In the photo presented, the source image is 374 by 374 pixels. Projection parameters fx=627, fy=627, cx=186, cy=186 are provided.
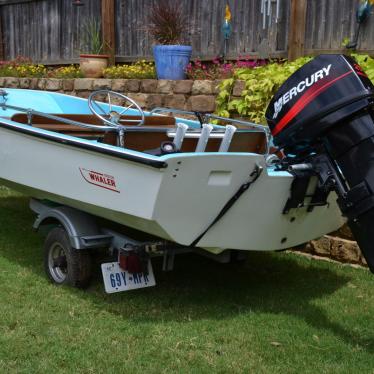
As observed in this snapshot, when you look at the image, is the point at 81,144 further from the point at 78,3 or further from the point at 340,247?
the point at 78,3

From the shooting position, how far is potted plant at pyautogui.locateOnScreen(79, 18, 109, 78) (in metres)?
9.89

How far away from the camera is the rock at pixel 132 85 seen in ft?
29.0

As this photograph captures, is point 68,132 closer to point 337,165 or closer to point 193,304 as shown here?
point 193,304

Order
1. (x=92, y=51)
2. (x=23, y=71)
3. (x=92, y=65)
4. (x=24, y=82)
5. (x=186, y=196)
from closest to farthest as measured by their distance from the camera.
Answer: (x=186, y=196) → (x=92, y=65) → (x=92, y=51) → (x=24, y=82) → (x=23, y=71)

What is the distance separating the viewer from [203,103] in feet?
26.0

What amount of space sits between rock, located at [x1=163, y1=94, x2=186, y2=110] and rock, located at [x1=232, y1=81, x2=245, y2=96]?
39.0 inches

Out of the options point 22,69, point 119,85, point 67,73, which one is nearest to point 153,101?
point 119,85

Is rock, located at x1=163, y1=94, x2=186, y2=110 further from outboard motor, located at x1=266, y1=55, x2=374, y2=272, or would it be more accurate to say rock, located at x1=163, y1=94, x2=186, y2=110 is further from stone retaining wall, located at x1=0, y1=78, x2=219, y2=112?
outboard motor, located at x1=266, y1=55, x2=374, y2=272

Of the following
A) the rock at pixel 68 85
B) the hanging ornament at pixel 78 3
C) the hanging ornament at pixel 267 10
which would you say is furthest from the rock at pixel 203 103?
the hanging ornament at pixel 78 3

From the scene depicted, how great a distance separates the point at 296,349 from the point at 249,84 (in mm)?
3815

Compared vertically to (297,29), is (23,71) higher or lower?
lower

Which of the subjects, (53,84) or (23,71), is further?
(23,71)

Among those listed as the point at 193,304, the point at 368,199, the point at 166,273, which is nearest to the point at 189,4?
the point at 166,273

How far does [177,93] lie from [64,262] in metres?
3.85
